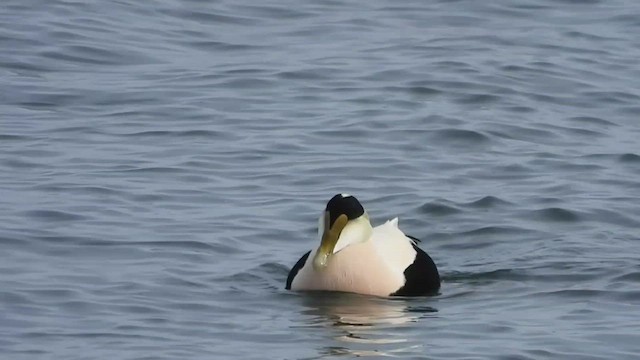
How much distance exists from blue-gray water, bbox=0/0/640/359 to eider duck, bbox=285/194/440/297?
110 millimetres

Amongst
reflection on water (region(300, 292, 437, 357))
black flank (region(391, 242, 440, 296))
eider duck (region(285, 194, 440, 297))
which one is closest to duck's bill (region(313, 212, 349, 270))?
eider duck (region(285, 194, 440, 297))

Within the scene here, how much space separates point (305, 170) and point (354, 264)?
263cm

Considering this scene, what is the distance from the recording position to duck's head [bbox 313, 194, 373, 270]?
941cm

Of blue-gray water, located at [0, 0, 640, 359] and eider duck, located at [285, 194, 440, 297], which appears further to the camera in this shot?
eider duck, located at [285, 194, 440, 297]

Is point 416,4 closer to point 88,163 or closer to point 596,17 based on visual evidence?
point 596,17

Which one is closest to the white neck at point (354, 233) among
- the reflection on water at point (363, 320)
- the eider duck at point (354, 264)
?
the eider duck at point (354, 264)

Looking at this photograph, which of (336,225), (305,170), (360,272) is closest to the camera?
(336,225)

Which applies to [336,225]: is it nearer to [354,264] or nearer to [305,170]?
[354,264]

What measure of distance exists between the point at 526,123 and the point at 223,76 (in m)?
2.70

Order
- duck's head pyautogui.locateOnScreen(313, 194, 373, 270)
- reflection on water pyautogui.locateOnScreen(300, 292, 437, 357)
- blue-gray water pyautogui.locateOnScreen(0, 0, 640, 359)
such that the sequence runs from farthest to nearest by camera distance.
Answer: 1. duck's head pyautogui.locateOnScreen(313, 194, 373, 270)
2. blue-gray water pyautogui.locateOnScreen(0, 0, 640, 359)
3. reflection on water pyautogui.locateOnScreen(300, 292, 437, 357)

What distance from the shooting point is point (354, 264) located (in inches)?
377

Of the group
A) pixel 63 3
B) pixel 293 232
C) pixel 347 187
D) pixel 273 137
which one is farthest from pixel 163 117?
pixel 63 3

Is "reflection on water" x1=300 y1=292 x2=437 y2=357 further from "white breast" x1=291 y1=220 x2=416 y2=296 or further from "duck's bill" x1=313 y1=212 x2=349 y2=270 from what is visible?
"duck's bill" x1=313 y1=212 x2=349 y2=270

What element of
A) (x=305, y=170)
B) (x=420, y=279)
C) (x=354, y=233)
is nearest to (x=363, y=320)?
(x=420, y=279)
